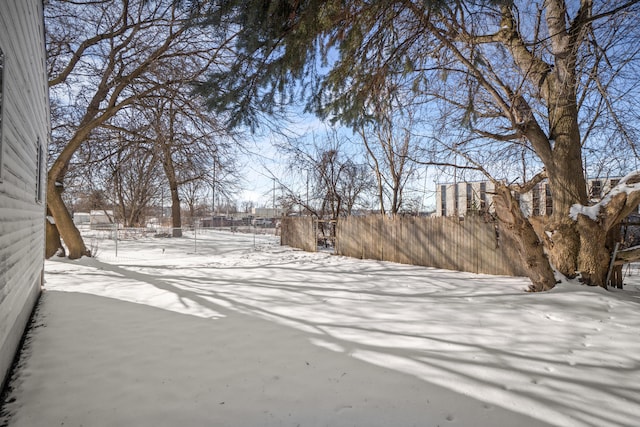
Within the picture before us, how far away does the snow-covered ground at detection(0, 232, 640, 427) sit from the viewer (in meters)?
2.14

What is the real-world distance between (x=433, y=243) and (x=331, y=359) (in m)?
6.58

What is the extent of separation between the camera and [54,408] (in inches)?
85.7

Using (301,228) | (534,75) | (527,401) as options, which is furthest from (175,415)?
(301,228)

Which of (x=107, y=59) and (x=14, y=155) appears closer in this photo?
(x=14, y=155)

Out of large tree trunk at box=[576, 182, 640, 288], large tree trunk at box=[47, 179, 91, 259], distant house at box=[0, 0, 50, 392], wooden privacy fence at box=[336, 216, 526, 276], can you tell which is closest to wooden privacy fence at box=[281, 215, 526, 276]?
wooden privacy fence at box=[336, 216, 526, 276]

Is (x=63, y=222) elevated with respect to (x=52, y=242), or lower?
elevated

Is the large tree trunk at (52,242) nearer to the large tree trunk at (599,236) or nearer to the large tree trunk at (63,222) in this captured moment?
the large tree trunk at (63,222)

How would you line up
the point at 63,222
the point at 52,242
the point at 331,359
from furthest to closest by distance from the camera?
the point at 52,242
the point at 63,222
the point at 331,359

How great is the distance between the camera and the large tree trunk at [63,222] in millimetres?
8945

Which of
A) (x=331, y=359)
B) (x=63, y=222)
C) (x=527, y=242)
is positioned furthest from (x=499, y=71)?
(x=63, y=222)

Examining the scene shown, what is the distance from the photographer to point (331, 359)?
2.95m

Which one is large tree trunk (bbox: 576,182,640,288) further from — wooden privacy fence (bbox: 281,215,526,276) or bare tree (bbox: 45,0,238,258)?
bare tree (bbox: 45,0,238,258)

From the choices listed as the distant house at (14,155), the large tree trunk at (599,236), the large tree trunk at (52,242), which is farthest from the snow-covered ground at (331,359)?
the large tree trunk at (52,242)

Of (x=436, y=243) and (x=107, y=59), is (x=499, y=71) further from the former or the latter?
(x=107, y=59)
